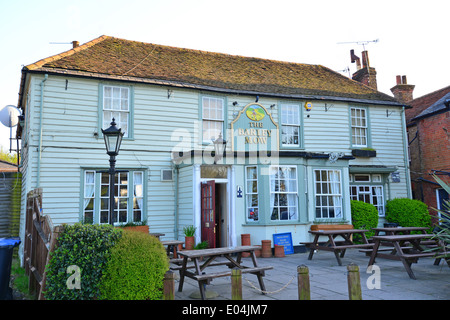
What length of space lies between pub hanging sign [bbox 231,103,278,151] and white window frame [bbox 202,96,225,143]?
51 centimetres

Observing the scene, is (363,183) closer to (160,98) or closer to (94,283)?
(160,98)

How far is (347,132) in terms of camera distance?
15.1 meters

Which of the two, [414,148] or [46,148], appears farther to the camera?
[414,148]

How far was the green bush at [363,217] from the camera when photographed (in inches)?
530

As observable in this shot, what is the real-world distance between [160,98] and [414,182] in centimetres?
1238

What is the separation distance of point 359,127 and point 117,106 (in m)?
9.60

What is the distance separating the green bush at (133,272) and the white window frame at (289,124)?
9.47 m

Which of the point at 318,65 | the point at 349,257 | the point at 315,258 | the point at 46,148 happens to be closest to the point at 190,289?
the point at 315,258

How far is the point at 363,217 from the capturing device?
1354 cm

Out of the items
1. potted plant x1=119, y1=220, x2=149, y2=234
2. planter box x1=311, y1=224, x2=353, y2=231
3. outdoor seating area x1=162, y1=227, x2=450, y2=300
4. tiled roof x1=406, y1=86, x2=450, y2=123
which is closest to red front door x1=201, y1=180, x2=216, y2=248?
outdoor seating area x1=162, y1=227, x2=450, y2=300

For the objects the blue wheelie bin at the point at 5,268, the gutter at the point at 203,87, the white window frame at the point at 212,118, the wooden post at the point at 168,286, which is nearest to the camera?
the wooden post at the point at 168,286

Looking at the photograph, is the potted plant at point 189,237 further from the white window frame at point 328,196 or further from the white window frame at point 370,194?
the white window frame at point 370,194

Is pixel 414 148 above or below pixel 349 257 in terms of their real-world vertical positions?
above

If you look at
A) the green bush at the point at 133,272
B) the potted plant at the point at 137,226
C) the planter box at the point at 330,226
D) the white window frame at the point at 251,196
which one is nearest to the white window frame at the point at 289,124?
the white window frame at the point at 251,196
